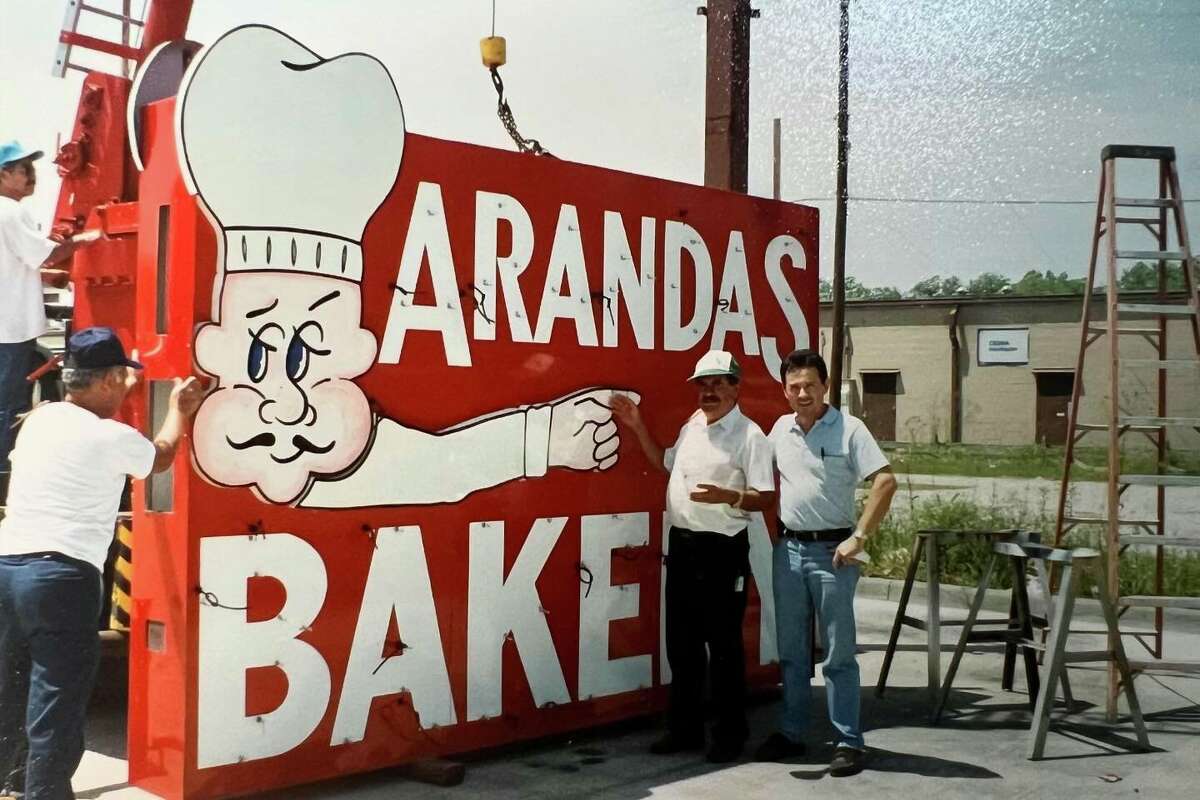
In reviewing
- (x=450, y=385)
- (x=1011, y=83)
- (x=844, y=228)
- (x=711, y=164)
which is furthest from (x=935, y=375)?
(x=450, y=385)

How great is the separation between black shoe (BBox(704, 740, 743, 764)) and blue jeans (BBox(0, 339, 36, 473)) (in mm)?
3645

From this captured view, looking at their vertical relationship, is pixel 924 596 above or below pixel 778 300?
below

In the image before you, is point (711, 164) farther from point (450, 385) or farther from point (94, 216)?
point (94, 216)

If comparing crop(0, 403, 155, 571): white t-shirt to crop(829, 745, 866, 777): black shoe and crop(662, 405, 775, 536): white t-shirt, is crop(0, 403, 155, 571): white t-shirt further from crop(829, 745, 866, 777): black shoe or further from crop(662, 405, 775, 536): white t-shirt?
crop(829, 745, 866, 777): black shoe

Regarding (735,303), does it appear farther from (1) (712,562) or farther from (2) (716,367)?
(1) (712,562)

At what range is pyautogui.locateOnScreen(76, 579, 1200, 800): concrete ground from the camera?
18.2ft

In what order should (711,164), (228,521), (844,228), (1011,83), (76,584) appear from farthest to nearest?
1. (844,228)
2. (1011,83)
3. (711,164)
4. (228,521)
5. (76,584)

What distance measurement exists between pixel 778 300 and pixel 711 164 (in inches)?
58.5

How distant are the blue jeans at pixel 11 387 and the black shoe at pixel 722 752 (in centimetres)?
364

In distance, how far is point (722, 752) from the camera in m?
6.10

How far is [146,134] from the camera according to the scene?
17.3 ft

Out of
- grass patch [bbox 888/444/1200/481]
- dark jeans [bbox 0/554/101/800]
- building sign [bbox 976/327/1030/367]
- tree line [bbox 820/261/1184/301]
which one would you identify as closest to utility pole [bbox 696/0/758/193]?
dark jeans [bbox 0/554/101/800]

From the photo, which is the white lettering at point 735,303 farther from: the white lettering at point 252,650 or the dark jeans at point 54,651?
the dark jeans at point 54,651

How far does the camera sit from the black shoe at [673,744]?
6.23 meters
